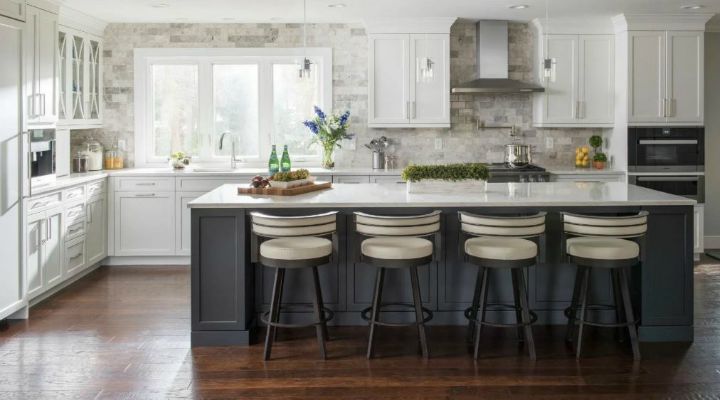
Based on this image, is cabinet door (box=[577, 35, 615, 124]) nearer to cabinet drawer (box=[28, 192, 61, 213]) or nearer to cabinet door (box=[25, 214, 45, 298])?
cabinet drawer (box=[28, 192, 61, 213])

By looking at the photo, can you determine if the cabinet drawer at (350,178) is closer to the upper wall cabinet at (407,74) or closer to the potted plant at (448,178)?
the upper wall cabinet at (407,74)

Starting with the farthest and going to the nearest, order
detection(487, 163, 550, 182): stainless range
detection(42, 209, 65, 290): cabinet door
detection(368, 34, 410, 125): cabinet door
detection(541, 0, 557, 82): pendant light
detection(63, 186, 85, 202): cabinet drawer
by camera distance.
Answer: detection(368, 34, 410, 125): cabinet door < detection(487, 163, 550, 182): stainless range < detection(63, 186, 85, 202): cabinet drawer < detection(42, 209, 65, 290): cabinet door < detection(541, 0, 557, 82): pendant light

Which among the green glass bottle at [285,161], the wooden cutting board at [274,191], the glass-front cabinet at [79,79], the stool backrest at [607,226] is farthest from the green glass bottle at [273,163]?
the stool backrest at [607,226]

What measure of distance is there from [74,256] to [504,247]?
3.90 meters

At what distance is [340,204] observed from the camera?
15.4 ft

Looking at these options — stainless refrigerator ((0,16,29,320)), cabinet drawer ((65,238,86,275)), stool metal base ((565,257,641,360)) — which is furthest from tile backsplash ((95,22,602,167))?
stool metal base ((565,257,641,360))

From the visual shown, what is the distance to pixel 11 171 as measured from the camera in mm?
5121

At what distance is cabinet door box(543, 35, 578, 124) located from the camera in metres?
→ 7.73

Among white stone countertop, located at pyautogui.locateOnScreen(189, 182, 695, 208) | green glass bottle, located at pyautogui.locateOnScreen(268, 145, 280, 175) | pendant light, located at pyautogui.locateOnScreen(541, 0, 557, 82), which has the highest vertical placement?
pendant light, located at pyautogui.locateOnScreen(541, 0, 557, 82)

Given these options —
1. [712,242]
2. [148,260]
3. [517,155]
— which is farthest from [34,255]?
[712,242]

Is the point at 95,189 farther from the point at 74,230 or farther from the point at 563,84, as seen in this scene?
Result: the point at 563,84

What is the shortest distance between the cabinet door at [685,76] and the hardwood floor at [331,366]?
2.77 metres

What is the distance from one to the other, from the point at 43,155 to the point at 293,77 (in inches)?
117

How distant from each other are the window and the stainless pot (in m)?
1.90
